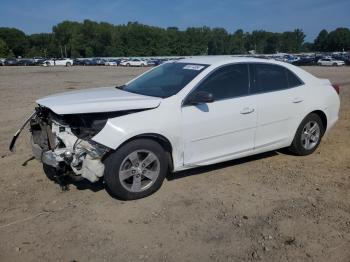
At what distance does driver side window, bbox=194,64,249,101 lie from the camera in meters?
5.43

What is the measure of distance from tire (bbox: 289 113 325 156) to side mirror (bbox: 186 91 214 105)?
2068mm

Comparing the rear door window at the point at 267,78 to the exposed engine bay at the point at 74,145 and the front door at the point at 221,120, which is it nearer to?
the front door at the point at 221,120

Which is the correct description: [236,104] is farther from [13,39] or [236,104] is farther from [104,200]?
[13,39]

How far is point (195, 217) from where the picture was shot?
455cm

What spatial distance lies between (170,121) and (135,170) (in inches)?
28.2

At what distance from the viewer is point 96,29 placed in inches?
6073

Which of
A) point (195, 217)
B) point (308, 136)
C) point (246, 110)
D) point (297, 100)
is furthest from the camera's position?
point (308, 136)

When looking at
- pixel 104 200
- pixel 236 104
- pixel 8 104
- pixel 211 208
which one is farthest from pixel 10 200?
pixel 8 104

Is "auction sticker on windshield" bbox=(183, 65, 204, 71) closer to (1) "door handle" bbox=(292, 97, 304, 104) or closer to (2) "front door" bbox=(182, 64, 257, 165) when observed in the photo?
(2) "front door" bbox=(182, 64, 257, 165)

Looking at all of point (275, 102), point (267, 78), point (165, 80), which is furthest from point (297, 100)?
point (165, 80)

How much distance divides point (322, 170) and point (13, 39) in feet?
483

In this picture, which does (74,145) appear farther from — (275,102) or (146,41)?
(146,41)

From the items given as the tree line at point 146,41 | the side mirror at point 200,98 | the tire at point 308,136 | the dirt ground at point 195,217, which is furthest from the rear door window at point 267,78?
the tree line at point 146,41

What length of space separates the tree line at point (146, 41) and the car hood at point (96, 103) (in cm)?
13027
